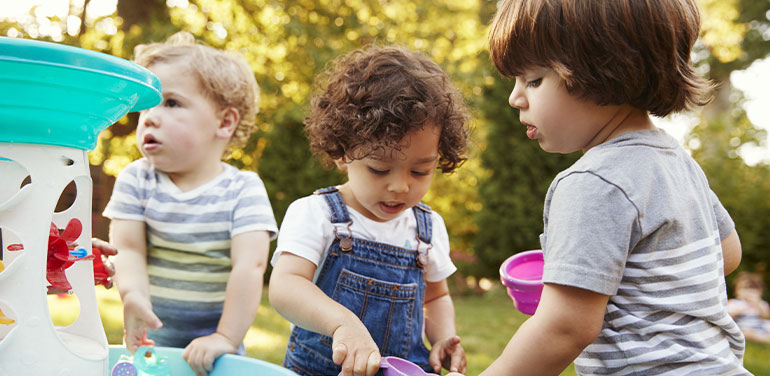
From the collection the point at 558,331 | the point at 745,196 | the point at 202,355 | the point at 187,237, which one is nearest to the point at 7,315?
the point at 202,355

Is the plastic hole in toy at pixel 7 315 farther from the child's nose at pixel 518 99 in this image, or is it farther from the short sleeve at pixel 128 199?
the child's nose at pixel 518 99

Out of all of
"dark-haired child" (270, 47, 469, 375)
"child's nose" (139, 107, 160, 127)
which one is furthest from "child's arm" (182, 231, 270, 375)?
"child's nose" (139, 107, 160, 127)

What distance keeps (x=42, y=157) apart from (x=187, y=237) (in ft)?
3.00

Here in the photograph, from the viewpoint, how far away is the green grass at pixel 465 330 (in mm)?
4414

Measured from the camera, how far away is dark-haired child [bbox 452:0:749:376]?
4.06 feet

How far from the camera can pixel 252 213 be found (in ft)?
7.25

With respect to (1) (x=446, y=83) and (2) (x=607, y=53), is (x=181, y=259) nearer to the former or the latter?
(1) (x=446, y=83)

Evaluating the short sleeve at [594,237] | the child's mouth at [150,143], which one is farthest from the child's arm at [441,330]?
the child's mouth at [150,143]

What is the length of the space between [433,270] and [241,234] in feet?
2.31

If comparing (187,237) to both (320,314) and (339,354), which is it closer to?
(320,314)

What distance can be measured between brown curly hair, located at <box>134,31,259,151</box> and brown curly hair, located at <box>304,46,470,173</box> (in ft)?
1.87

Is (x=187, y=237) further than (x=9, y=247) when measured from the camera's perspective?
Yes

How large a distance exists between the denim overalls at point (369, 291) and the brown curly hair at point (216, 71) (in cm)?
73

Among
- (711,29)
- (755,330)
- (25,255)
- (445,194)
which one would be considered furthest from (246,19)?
(711,29)
